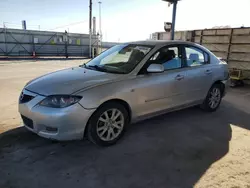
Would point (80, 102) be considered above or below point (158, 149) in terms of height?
above

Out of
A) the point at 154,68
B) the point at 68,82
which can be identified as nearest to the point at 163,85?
the point at 154,68

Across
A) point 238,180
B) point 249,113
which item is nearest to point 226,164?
point 238,180

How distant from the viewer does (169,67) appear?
3984 millimetres

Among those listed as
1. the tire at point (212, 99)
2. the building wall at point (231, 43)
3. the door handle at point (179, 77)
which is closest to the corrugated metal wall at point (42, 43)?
the building wall at point (231, 43)

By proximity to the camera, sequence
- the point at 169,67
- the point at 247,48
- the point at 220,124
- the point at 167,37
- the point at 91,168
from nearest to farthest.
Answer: the point at 91,168
the point at 169,67
the point at 220,124
the point at 247,48
the point at 167,37

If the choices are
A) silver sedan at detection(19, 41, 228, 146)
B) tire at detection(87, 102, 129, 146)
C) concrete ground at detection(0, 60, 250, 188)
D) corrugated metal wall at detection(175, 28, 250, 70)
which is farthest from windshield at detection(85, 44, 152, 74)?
corrugated metal wall at detection(175, 28, 250, 70)

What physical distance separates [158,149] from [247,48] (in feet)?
22.6

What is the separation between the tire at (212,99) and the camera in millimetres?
4895

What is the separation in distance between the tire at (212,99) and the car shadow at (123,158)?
79cm

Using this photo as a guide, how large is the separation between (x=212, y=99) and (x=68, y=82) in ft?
10.8

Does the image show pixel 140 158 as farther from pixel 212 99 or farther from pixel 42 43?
pixel 42 43

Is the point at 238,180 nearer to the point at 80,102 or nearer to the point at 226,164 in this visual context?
the point at 226,164

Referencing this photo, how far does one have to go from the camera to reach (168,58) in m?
4.05

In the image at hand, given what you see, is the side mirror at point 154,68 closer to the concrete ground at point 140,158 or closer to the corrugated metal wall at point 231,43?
the concrete ground at point 140,158
